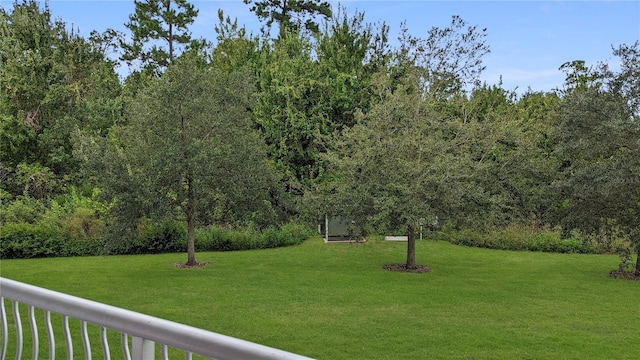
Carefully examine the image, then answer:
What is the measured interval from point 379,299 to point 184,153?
4.45 metres

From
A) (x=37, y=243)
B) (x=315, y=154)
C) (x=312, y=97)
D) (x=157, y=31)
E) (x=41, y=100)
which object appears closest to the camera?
(x=37, y=243)

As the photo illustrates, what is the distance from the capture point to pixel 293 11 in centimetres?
2648

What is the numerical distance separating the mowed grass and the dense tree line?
100cm

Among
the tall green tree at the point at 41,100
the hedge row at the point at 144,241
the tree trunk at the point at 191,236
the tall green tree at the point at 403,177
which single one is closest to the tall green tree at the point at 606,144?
the tall green tree at the point at 403,177

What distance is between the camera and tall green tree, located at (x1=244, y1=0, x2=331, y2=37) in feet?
85.9

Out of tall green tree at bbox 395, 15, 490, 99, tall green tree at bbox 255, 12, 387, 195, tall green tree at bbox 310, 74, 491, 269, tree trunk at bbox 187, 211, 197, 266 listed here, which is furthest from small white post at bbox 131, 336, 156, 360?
tall green tree at bbox 395, 15, 490, 99

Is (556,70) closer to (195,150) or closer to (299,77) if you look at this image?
(299,77)

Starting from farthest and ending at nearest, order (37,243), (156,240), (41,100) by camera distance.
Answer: (41,100) < (156,240) < (37,243)

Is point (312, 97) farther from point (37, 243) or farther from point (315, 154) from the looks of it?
point (37, 243)

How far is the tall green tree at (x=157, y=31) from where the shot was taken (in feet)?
81.5

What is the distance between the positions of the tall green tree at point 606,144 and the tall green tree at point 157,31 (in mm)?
20482

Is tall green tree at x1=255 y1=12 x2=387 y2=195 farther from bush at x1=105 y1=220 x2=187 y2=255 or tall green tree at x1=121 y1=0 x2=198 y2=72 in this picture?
tall green tree at x1=121 y1=0 x2=198 y2=72

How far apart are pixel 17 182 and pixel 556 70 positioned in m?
22.7

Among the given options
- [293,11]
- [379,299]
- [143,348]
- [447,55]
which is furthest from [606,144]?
[293,11]
